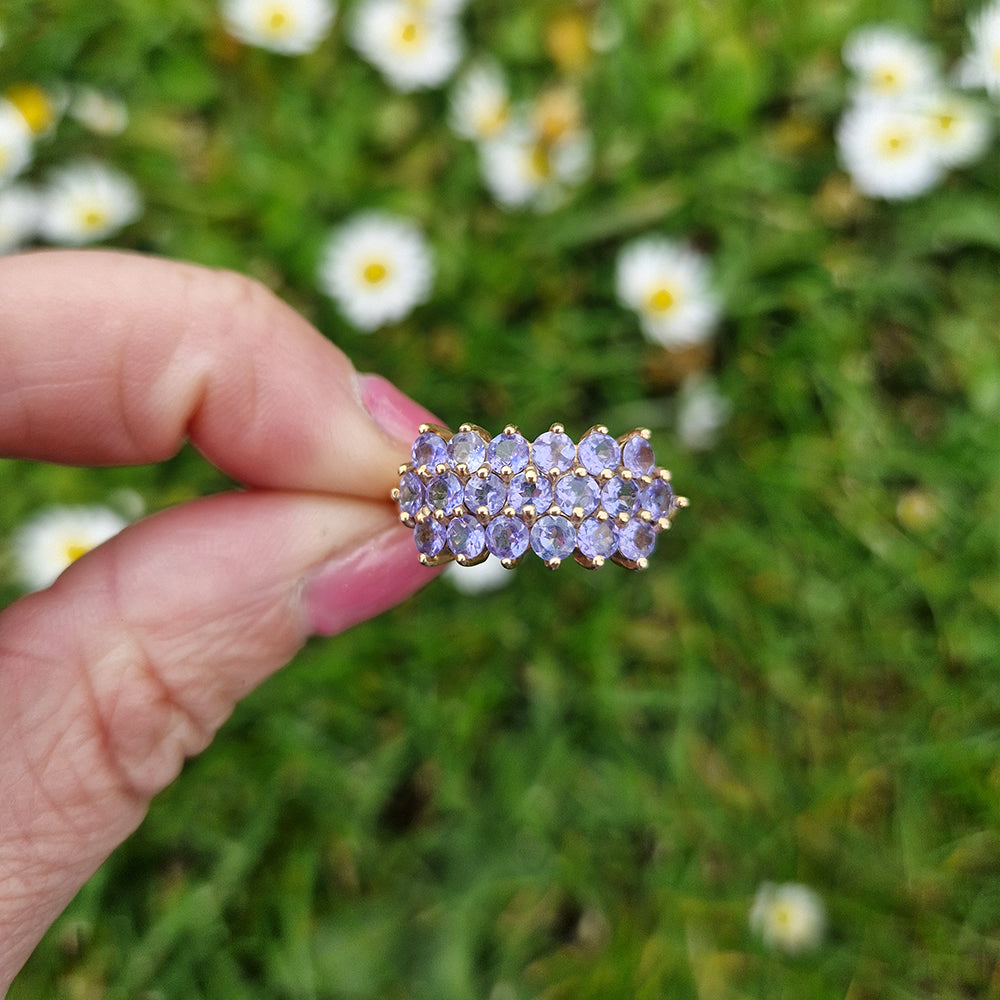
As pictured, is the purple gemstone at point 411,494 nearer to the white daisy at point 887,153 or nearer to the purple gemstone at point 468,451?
the purple gemstone at point 468,451

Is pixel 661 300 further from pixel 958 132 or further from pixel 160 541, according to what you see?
pixel 160 541

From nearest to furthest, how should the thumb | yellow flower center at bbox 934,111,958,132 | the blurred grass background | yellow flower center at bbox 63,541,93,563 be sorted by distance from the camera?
the thumb, the blurred grass background, yellow flower center at bbox 63,541,93,563, yellow flower center at bbox 934,111,958,132

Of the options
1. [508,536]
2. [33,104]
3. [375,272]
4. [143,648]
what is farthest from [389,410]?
[33,104]

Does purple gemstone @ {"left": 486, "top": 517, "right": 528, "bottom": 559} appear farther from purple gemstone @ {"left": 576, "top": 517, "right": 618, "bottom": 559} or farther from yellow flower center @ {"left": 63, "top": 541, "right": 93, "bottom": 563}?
yellow flower center @ {"left": 63, "top": 541, "right": 93, "bottom": 563}

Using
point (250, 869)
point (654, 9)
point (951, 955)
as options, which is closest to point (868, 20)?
point (654, 9)

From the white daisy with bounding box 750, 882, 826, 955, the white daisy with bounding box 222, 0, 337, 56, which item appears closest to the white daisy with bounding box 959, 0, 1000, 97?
the white daisy with bounding box 222, 0, 337, 56

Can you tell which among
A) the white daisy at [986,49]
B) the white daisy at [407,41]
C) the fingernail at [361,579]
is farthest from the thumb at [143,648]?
the white daisy at [986,49]
